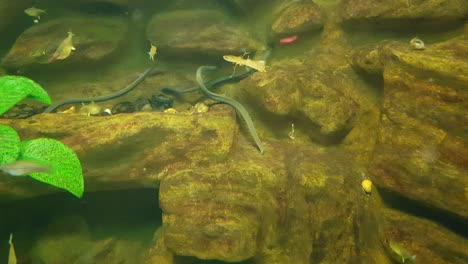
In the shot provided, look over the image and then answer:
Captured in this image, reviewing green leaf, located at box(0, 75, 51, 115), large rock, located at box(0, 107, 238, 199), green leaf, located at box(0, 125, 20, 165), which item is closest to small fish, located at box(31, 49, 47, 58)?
large rock, located at box(0, 107, 238, 199)

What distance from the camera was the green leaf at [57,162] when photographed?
266cm

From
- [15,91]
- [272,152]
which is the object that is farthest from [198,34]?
[15,91]

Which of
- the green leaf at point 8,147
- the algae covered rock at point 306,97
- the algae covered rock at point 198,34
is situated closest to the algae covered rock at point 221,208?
the algae covered rock at point 306,97

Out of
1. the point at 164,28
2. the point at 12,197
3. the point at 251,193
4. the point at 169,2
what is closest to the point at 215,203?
the point at 251,193

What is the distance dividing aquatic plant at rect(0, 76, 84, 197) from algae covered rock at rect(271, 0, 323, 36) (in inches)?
207

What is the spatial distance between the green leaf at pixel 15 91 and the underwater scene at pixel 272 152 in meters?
0.02

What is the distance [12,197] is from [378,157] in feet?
18.0

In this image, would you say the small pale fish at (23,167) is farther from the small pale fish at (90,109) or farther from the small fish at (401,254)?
the small pale fish at (90,109)

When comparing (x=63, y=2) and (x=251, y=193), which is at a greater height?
(x=63, y=2)

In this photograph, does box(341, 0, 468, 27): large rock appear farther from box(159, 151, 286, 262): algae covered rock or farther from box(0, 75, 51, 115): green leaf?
box(0, 75, 51, 115): green leaf

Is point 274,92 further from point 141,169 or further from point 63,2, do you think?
point 63,2

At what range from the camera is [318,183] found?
14.6 feet

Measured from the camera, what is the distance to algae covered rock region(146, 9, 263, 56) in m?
7.31

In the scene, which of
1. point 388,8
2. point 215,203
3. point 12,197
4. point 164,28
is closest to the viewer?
point 215,203
